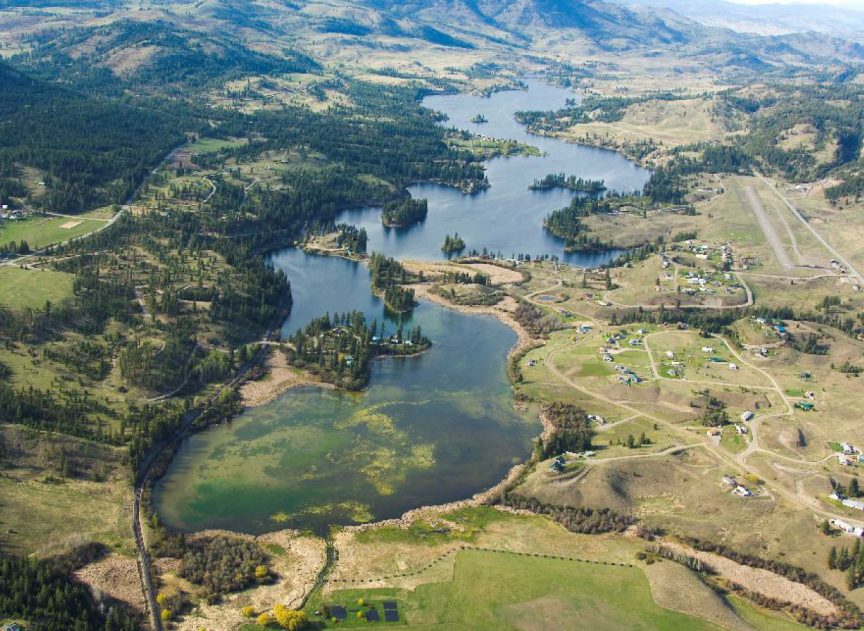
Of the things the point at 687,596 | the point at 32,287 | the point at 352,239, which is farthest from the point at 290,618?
the point at 352,239

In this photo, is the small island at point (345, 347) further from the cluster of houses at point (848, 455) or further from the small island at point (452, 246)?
the cluster of houses at point (848, 455)

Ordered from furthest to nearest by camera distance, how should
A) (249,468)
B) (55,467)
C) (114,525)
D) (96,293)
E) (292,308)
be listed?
1. (292,308)
2. (96,293)
3. (249,468)
4. (55,467)
5. (114,525)

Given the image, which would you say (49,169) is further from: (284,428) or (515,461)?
(515,461)

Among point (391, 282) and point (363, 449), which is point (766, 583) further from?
point (391, 282)

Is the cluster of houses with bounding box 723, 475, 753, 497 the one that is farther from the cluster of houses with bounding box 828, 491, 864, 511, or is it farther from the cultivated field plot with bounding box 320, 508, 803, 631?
the cluster of houses with bounding box 828, 491, 864, 511

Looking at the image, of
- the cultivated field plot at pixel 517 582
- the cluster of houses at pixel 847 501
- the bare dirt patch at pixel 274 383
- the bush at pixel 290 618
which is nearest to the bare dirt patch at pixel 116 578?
the bush at pixel 290 618

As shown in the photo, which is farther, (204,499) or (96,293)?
(96,293)

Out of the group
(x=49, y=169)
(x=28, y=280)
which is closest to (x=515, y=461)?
(x=28, y=280)
